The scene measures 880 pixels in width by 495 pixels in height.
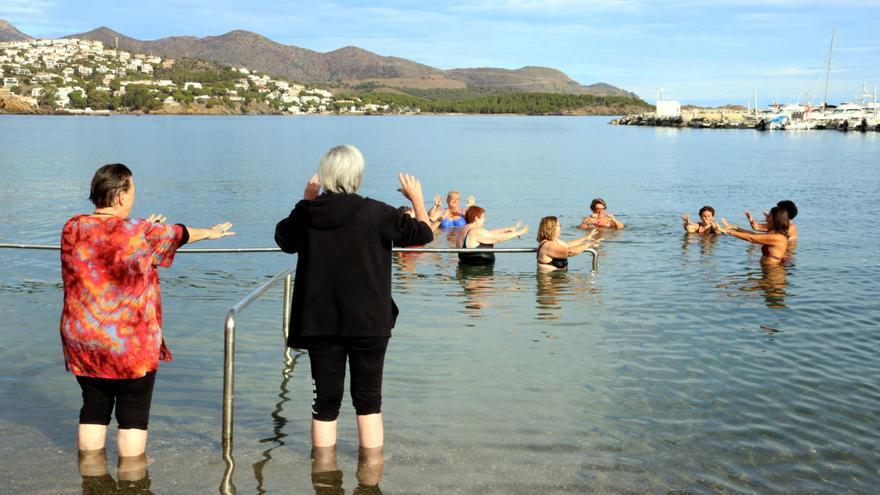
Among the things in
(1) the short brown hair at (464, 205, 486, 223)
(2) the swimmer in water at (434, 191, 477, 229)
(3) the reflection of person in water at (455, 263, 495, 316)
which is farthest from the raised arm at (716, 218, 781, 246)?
(2) the swimmer in water at (434, 191, 477, 229)

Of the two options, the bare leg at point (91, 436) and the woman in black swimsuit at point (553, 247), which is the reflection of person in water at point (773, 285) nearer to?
the woman in black swimsuit at point (553, 247)

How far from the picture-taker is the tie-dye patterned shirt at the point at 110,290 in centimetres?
498

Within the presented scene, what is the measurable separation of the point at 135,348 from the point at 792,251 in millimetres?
17633

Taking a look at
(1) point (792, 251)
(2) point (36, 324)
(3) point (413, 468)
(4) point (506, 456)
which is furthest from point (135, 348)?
(1) point (792, 251)

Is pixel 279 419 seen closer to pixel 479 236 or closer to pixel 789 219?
pixel 479 236

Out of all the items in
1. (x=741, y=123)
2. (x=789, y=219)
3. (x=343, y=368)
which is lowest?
(x=789, y=219)

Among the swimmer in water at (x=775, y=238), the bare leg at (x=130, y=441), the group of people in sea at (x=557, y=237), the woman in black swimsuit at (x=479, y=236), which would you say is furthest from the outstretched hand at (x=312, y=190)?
the swimmer in water at (x=775, y=238)

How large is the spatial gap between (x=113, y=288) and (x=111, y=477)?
1.54 meters

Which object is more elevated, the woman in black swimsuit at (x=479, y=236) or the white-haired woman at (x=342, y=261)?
the white-haired woman at (x=342, y=261)

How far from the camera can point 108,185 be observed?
16.4 ft

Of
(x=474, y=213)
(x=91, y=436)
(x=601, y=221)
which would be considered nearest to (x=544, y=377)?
(x=91, y=436)

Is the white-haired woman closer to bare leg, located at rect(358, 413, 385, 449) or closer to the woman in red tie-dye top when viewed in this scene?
bare leg, located at rect(358, 413, 385, 449)

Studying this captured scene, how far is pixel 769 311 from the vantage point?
42.9 feet

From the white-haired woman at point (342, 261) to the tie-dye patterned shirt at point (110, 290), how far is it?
0.78 meters
